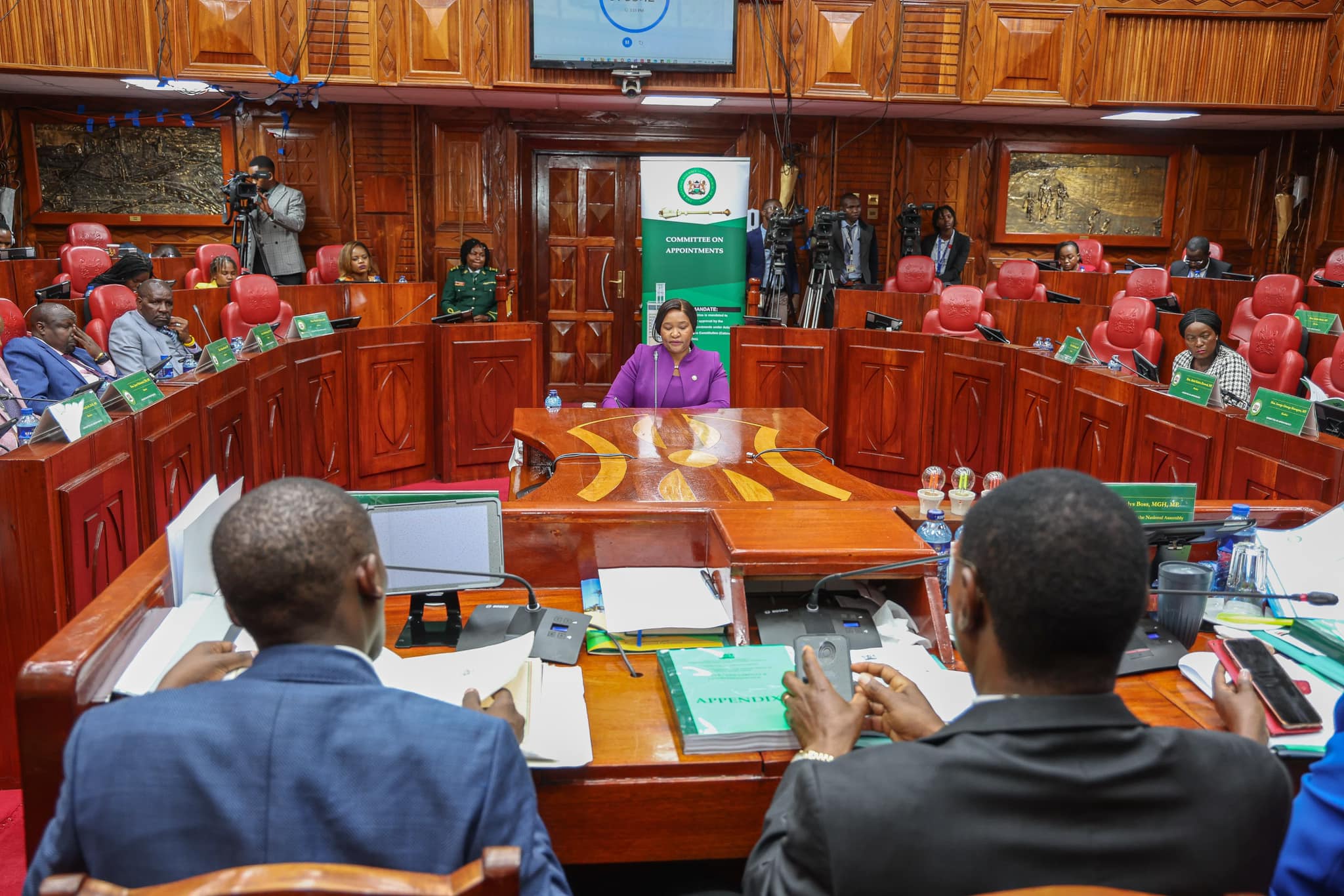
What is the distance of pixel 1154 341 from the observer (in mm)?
5324

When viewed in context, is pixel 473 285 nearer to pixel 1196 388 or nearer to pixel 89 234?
pixel 89 234

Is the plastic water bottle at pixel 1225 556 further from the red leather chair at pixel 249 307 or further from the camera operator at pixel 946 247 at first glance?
the camera operator at pixel 946 247

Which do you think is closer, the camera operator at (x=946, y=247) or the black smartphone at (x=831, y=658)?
the black smartphone at (x=831, y=658)

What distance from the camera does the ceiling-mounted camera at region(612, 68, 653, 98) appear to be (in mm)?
7484

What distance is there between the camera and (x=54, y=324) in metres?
4.55

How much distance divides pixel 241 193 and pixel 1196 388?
642 centimetres

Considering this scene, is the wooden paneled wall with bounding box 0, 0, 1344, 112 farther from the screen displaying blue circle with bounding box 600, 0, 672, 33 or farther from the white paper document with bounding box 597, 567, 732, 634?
the white paper document with bounding box 597, 567, 732, 634

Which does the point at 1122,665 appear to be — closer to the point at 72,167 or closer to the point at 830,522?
the point at 830,522

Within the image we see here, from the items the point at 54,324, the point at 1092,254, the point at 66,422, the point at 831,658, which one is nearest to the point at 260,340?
the point at 54,324

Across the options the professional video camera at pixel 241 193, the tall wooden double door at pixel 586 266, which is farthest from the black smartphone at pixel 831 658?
the tall wooden double door at pixel 586 266

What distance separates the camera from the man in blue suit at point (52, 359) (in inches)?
171

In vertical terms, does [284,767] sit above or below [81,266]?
below

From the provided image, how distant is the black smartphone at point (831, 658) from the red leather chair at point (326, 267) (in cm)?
696

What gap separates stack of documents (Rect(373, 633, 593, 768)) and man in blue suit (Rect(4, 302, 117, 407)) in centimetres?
335
